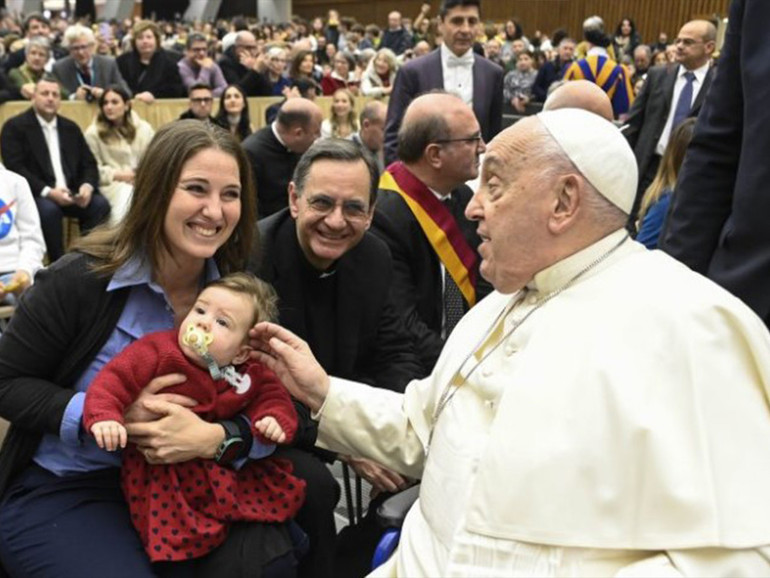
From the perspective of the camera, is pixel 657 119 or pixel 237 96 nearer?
pixel 657 119

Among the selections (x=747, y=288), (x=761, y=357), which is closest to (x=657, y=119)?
(x=747, y=288)

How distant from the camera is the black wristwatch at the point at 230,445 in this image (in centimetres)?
211

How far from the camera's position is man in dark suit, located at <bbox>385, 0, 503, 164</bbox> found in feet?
18.8

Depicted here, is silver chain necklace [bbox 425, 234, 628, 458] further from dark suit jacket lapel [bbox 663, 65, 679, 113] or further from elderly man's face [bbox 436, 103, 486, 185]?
dark suit jacket lapel [bbox 663, 65, 679, 113]

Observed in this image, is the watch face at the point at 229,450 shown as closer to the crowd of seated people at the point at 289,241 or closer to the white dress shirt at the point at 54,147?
the crowd of seated people at the point at 289,241

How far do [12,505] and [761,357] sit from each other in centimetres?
171

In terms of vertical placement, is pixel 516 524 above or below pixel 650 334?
below

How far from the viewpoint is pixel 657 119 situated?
22.2 feet

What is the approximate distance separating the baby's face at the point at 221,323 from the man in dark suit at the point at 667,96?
4877mm

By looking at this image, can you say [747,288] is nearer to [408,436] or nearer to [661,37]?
[408,436]

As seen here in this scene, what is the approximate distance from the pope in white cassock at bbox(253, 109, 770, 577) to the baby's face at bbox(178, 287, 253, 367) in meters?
0.56

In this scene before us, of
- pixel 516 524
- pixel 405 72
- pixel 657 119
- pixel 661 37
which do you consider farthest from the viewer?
pixel 661 37

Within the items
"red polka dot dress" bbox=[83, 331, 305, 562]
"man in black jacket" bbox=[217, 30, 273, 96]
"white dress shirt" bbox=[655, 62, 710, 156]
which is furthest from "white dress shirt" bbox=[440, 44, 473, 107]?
"man in black jacket" bbox=[217, 30, 273, 96]

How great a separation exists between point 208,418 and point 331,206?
0.83 meters
